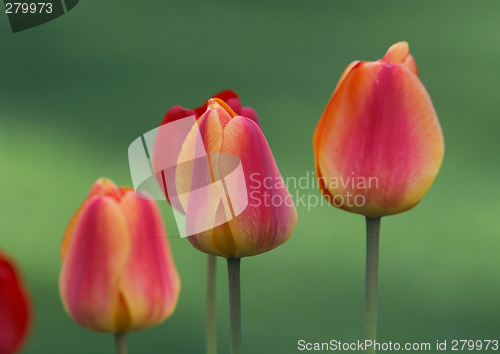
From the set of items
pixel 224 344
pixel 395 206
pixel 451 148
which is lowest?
pixel 224 344

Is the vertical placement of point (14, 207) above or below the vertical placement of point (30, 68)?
below

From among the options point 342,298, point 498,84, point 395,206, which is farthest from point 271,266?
point 395,206

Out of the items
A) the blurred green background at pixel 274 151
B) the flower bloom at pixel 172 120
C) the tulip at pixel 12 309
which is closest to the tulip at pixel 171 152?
the flower bloom at pixel 172 120

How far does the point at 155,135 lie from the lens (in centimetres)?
30

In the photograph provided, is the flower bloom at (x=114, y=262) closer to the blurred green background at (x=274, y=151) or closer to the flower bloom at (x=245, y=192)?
the flower bloom at (x=245, y=192)

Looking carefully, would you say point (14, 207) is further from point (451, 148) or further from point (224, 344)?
point (451, 148)

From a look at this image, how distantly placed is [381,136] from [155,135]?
85mm

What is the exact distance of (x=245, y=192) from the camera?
0.75 ft

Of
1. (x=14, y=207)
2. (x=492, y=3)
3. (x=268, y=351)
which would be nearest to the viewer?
(x=268, y=351)

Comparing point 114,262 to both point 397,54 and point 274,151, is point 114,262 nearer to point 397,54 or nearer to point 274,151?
point 397,54

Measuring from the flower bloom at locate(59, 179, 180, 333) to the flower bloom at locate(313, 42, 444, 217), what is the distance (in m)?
0.06

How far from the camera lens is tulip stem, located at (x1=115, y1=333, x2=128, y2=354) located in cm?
22

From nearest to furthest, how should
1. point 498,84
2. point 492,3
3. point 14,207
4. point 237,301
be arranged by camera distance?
point 237,301
point 14,207
point 498,84
point 492,3

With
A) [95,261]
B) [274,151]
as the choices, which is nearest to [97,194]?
[95,261]
